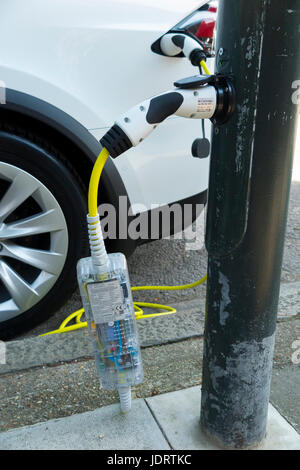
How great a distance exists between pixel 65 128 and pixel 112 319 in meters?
1.06

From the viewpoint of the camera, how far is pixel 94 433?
1605 mm

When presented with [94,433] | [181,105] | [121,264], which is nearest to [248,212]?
[181,105]

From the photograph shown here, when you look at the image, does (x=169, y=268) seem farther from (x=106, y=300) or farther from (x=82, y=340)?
(x=106, y=300)

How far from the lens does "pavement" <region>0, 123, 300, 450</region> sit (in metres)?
1.59

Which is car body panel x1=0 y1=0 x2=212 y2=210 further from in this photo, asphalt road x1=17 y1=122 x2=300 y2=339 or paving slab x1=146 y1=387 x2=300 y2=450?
paving slab x1=146 y1=387 x2=300 y2=450

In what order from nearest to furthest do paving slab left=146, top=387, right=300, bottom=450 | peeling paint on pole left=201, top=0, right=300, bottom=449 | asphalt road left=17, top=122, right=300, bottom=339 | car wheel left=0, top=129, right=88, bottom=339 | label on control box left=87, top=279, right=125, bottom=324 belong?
peeling paint on pole left=201, top=0, right=300, bottom=449
label on control box left=87, top=279, right=125, bottom=324
paving slab left=146, top=387, right=300, bottom=450
car wheel left=0, top=129, right=88, bottom=339
asphalt road left=17, top=122, right=300, bottom=339

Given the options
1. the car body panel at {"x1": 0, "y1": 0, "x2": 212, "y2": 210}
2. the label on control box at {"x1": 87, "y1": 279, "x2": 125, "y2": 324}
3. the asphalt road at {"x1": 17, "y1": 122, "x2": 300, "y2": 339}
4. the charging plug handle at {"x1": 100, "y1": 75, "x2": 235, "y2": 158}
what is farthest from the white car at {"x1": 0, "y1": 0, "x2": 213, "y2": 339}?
the charging plug handle at {"x1": 100, "y1": 75, "x2": 235, "y2": 158}

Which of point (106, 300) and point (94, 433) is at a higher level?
point (106, 300)

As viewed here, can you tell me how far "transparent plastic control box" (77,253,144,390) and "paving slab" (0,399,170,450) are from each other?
17 cm

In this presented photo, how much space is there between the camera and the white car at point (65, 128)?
2.09m

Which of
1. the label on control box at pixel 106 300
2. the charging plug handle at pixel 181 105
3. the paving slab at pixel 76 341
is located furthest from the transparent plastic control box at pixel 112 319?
the paving slab at pixel 76 341

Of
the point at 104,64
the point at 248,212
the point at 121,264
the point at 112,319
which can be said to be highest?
the point at 104,64

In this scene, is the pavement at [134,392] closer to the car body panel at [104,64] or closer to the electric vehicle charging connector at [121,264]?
the electric vehicle charging connector at [121,264]

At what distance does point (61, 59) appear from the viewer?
211cm
